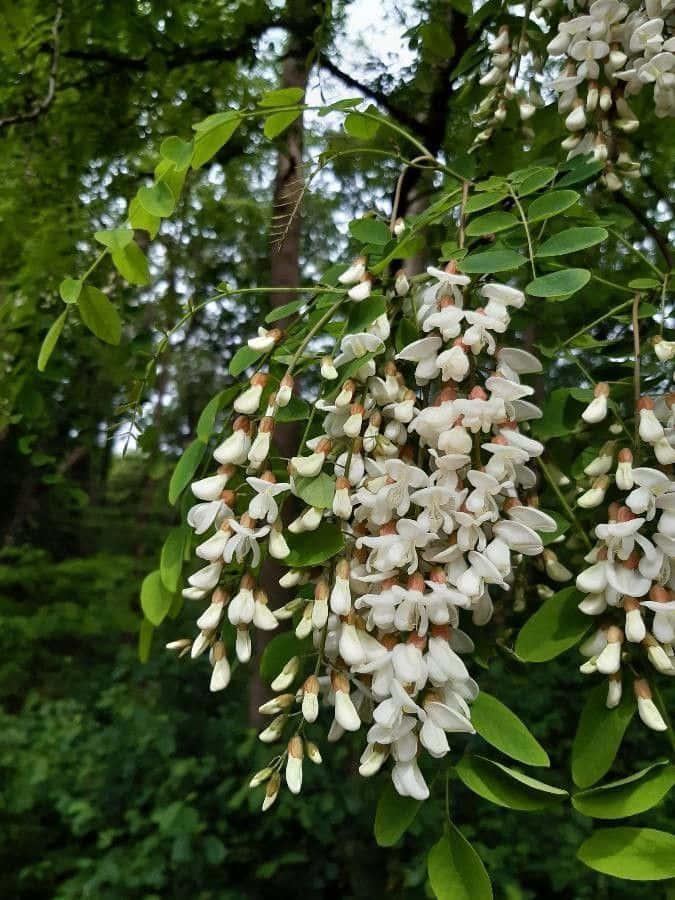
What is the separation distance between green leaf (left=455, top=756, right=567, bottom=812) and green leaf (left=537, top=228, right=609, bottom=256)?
1.64ft

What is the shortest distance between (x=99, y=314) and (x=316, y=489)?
38 centimetres

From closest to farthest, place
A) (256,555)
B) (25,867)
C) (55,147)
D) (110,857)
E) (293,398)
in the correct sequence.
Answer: (256,555)
(293,398)
(55,147)
(110,857)
(25,867)

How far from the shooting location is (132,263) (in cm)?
85

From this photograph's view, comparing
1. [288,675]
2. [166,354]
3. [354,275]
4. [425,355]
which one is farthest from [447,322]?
[166,354]

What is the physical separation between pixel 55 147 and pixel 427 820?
92.8 inches

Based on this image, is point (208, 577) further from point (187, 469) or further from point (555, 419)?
point (555, 419)

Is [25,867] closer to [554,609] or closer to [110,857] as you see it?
[110,857]

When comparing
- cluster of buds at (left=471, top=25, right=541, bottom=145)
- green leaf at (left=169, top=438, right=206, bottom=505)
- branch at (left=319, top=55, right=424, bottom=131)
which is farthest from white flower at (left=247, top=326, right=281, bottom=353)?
branch at (left=319, top=55, right=424, bottom=131)

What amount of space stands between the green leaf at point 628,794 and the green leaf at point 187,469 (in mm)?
483

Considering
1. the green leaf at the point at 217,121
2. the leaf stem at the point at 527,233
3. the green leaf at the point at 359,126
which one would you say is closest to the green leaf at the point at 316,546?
the leaf stem at the point at 527,233

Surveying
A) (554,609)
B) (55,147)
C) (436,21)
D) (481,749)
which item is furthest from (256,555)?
(481,749)

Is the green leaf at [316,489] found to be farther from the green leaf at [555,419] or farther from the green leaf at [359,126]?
the green leaf at [359,126]

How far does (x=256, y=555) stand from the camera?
68cm

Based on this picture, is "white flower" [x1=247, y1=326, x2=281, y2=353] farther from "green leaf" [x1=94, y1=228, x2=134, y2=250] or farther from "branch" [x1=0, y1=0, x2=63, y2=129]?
"branch" [x1=0, y1=0, x2=63, y2=129]
